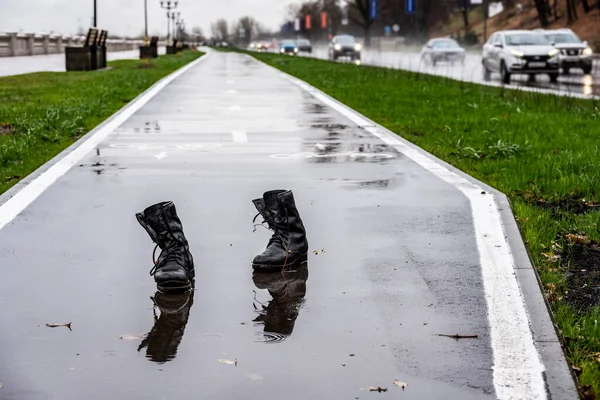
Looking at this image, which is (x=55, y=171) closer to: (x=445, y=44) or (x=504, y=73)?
(x=504, y=73)

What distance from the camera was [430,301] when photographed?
6059mm

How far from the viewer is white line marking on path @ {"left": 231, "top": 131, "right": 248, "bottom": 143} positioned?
15180 millimetres

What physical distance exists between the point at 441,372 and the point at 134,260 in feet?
9.66

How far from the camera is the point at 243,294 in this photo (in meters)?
6.25

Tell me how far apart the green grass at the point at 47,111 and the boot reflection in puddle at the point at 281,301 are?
460 cm

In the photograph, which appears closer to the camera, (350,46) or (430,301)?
(430,301)

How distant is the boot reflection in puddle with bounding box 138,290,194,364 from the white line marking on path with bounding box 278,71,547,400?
154 cm

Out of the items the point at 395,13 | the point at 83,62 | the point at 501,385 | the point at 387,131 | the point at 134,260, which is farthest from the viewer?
the point at 395,13

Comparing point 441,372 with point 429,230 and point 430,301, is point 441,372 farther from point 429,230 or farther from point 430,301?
point 429,230

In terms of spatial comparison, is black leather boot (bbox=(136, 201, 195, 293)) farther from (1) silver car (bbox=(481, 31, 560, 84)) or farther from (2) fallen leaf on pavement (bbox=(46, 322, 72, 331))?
(1) silver car (bbox=(481, 31, 560, 84))

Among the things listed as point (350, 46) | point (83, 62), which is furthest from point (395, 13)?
point (83, 62)

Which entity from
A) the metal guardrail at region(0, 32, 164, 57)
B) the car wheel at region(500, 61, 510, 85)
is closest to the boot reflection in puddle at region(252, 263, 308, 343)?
the car wheel at region(500, 61, 510, 85)

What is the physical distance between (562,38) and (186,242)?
1310 inches

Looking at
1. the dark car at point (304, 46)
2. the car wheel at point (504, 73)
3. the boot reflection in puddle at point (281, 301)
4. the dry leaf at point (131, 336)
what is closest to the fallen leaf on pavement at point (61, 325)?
the dry leaf at point (131, 336)
